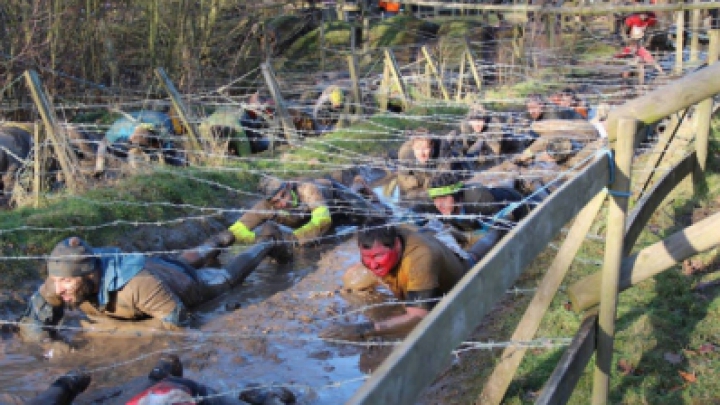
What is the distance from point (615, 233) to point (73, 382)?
10.7 ft

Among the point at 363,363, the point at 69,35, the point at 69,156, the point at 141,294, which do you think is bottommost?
the point at 363,363

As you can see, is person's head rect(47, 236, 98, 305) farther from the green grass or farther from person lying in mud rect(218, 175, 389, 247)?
the green grass

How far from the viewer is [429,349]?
206 centimetres

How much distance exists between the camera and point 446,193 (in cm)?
747

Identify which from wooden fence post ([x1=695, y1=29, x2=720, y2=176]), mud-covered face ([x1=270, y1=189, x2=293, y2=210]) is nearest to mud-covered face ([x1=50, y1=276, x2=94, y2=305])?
mud-covered face ([x1=270, y1=189, x2=293, y2=210])

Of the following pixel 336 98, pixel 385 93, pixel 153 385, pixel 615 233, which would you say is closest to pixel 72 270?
pixel 153 385

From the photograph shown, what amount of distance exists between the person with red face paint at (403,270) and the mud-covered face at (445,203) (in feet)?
4.95

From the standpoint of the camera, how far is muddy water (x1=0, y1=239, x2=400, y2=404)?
211 inches

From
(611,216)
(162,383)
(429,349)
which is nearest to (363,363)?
(162,383)

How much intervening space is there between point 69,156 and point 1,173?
73.4 inches

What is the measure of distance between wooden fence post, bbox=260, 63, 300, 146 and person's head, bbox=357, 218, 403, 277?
6899mm

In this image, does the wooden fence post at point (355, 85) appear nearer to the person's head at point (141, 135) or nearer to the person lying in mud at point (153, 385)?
the person's head at point (141, 135)

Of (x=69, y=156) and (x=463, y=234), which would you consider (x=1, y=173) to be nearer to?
(x=69, y=156)

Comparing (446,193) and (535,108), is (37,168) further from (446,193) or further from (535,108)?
(535,108)
